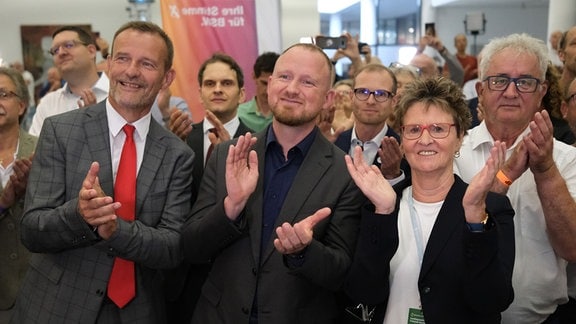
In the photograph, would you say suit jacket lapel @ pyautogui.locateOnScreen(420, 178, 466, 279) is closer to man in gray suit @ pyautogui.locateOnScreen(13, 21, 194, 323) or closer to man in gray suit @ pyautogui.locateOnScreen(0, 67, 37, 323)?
man in gray suit @ pyautogui.locateOnScreen(13, 21, 194, 323)

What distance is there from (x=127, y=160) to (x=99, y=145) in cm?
12

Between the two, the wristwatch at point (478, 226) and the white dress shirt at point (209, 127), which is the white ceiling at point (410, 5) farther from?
the wristwatch at point (478, 226)

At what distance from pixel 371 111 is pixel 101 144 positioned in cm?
166

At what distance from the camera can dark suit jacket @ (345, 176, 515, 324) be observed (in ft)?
6.41

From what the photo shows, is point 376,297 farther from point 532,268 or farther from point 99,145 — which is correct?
point 99,145

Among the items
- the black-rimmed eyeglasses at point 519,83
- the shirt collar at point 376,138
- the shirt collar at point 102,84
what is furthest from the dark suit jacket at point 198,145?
the black-rimmed eyeglasses at point 519,83

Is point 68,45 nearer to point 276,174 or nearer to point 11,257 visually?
point 11,257

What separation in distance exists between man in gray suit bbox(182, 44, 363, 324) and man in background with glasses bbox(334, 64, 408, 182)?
1043 mm

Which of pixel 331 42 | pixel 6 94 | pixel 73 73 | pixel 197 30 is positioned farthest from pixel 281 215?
pixel 197 30

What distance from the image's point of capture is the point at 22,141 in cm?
302

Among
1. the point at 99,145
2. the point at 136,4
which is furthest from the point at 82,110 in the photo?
the point at 136,4

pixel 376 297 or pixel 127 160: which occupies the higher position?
pixel 127 160

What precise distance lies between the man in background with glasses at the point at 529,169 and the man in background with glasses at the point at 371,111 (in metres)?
0.83

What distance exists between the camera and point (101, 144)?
7.70 ft
